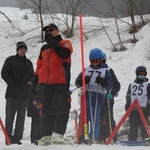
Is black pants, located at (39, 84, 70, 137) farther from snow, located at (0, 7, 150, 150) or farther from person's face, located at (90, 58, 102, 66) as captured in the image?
snow, located at (0, 7, 150, 150)

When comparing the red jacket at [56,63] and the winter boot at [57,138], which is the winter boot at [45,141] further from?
the red jacket at [56,63]

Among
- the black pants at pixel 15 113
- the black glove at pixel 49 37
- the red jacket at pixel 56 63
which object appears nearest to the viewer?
the red jacket at pixel 56 63

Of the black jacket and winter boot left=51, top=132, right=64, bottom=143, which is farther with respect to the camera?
the black jacket

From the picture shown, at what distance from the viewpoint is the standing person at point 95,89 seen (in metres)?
6.04

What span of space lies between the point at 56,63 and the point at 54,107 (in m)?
0.56

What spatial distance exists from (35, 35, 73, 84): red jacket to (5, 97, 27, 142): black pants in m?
1.50

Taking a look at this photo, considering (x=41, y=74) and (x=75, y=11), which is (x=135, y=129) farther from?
(x=75, y=11)

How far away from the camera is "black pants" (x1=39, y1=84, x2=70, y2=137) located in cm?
518

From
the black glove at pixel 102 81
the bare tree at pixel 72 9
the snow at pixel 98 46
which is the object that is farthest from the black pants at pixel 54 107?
the bare tree at pixel 72 9

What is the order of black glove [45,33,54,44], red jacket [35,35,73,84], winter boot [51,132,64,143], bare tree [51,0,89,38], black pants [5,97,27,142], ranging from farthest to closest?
bare tree [51,0,89,38] < black pants [5,97,27,142] < black glove [45,33,54,44] < red jacket [35,35,73,84] < winter boot [51,132,64,143]

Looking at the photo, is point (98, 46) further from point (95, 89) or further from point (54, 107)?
point (54, 107)

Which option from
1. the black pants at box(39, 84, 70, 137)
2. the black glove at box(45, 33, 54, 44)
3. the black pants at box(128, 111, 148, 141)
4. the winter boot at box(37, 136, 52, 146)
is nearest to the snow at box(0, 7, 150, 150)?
the black pants at box(128, 111, 148, 141)

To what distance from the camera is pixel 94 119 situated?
6074mm

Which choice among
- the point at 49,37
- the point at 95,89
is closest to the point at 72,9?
the point at 95,89
